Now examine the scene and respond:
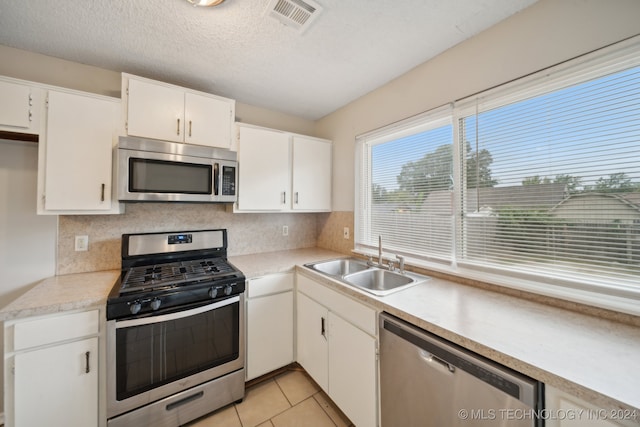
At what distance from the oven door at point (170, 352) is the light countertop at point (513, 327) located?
28 cm

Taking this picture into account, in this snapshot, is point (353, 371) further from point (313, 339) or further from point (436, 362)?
point (436, 362)

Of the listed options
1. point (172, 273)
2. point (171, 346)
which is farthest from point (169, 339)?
point (172, 273)

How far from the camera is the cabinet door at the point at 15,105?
1.36 m

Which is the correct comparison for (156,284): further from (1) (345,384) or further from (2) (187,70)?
(2) (187,70)

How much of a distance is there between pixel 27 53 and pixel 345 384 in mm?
3067

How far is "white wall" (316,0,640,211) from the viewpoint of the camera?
1039mm

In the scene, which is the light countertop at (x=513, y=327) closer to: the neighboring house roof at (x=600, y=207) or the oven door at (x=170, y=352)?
the oven door at (x=170, y=352)

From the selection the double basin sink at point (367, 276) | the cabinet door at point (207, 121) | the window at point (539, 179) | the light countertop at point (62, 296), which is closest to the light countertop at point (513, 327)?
the light countertop at point (62, 296)

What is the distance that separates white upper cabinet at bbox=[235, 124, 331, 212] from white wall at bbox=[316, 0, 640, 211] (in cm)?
61

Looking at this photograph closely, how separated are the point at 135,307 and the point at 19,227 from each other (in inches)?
43.1

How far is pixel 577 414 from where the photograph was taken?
68 cm

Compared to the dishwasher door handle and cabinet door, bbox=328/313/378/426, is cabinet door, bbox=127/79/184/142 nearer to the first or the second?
cabinet door, bbox=328/313/378/426

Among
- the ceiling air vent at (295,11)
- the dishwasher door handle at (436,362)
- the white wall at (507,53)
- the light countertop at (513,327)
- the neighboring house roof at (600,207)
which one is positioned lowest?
the dishwasher door handle at (436,362)

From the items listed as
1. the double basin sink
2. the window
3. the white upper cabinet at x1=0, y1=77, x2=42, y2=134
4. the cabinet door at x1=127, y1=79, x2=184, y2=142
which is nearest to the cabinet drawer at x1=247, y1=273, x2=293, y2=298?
the double basin sink
